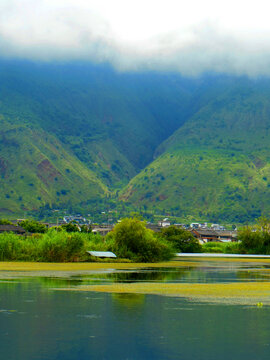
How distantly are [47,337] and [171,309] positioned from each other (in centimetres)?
1021

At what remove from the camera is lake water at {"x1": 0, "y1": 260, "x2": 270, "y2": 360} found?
22.8 metres

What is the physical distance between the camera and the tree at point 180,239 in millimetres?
133025

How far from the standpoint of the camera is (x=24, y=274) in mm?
55719

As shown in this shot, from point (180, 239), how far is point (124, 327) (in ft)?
359

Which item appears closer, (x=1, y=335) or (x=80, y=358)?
(x=80, y=358)

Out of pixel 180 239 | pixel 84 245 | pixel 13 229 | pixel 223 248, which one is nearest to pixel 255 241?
pixel 180 239

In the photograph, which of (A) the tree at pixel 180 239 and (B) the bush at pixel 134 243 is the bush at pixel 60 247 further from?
(A) the tree at pixel 180 239

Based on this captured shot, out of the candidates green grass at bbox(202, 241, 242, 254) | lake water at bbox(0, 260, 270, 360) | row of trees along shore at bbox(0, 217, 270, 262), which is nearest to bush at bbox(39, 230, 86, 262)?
row of trees along shore at bbox(0, 217, 270, 262)

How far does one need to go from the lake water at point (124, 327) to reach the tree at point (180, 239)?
304 feet

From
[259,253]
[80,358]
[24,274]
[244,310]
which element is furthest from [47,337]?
[259,253]

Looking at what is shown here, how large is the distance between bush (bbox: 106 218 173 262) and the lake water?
4808cm

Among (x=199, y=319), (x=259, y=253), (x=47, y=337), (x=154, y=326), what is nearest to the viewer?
(x=47, y=337)

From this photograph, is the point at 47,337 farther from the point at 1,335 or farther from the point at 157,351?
the point at 157,351

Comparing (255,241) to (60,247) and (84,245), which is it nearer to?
(84,245)
